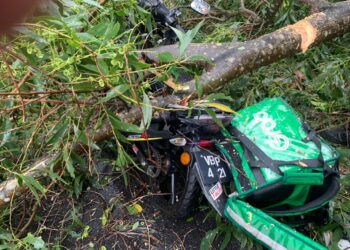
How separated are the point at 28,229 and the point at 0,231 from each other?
223 mm

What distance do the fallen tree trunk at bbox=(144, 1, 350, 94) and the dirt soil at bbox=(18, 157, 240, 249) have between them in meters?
0.64

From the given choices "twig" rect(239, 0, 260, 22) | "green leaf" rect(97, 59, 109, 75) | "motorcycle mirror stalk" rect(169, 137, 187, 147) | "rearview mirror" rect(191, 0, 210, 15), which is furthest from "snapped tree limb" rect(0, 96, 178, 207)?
"twig" rect(239, 0, 260, 22)

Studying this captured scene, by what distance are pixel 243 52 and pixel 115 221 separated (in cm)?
103

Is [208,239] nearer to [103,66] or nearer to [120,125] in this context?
[120,125]

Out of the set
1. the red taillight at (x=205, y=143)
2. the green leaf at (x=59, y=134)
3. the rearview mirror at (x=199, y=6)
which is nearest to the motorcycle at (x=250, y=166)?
the red taillight at (x=205, y=143)

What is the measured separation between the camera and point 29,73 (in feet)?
4.76

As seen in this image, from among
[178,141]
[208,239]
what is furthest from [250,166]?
[208,239]

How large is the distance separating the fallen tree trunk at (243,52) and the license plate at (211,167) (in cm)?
27

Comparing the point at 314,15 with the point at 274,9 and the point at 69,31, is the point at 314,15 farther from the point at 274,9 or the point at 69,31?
the point at 69,31

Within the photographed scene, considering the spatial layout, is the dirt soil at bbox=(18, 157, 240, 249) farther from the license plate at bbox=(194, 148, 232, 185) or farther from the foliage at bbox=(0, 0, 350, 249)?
the license plate at bbox=(194, 148, 232, 185)

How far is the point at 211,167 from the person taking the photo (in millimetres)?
1760

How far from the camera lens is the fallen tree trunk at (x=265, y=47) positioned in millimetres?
1865

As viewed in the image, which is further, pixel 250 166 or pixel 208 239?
pixel 208 239

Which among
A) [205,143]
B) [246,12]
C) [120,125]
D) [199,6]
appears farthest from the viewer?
[246,12]
